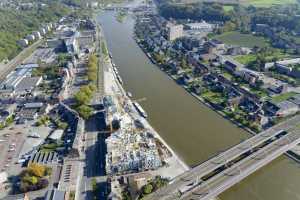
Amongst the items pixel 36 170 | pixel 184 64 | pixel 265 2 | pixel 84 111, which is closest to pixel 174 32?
pixel 184 64

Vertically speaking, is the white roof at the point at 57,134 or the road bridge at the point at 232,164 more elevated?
the white roof at the point at 57,134

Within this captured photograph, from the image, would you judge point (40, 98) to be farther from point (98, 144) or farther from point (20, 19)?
point (20, 19)

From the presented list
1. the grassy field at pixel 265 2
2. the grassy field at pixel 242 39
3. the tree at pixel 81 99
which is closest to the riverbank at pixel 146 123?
the tree at pixel 81 99

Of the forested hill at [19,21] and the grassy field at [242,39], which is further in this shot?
the grassy field at [242,39]

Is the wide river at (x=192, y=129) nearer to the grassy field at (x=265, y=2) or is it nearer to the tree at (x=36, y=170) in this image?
the tree at (x=36, y=170)

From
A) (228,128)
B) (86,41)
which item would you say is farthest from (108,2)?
(228,128)

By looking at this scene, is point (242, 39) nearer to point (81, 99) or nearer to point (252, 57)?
point (252, 57)
